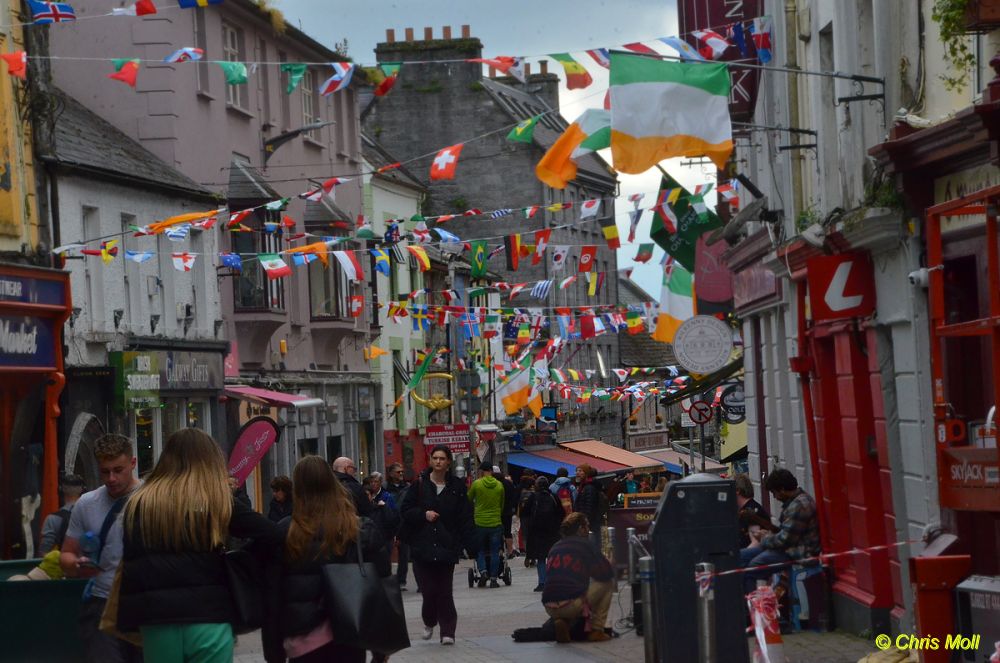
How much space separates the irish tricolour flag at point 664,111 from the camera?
15.1m

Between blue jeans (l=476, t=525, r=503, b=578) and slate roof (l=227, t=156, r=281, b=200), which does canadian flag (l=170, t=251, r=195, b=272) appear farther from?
slate roof (l=227, t=156, r=281, b=200)

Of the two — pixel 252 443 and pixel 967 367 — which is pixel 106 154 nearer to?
pixel 252 443

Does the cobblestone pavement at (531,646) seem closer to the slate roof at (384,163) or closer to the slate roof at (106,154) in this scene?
the slate roof at (106,154)

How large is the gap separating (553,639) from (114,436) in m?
7.69

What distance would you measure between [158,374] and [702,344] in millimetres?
10054

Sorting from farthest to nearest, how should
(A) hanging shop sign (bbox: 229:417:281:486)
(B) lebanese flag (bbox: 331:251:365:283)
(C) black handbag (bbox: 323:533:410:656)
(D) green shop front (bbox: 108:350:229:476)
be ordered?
(B) lebanese flag (bbox: 331:251:365:283) → (D) green shop front (bbox: 108:350:229:476) → (A) hanging shop sign (bbox: 229:417:281:486) → (C) black handbag (bbox: 323:533:410:656)

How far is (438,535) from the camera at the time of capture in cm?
1683

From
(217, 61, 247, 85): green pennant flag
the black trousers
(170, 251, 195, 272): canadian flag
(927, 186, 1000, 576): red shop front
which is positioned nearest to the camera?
(927, 186, 1000, 576): red shop front

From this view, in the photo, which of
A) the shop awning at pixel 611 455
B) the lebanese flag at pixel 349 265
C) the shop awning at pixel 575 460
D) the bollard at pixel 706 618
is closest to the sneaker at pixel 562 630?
the bollard at pixel 706 618

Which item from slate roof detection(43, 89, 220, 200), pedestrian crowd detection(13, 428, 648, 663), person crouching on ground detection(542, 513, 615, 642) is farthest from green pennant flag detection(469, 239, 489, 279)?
pedestrian crowd detection(13, 428, 648, 663)

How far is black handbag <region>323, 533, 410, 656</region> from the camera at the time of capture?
9.03 meters

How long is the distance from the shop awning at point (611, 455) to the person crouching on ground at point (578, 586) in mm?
45331

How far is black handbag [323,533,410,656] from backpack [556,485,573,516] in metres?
17.8

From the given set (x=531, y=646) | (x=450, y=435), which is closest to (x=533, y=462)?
(x=450, y=435)
